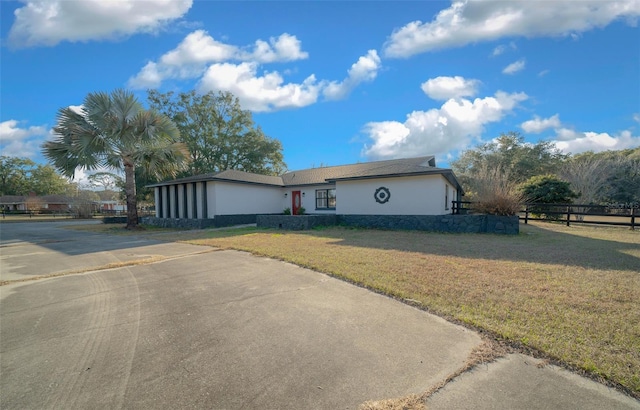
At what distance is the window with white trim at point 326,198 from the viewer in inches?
715

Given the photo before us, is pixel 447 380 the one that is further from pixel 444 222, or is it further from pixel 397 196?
pixel 397 196

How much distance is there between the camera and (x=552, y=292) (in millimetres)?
4320

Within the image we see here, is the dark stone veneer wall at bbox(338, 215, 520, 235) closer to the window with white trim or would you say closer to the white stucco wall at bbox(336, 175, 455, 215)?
the white stucco wall at bbox(336, 175, 455, 215)

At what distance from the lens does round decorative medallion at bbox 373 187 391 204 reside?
15.0 meters

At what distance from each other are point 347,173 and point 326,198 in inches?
90.7

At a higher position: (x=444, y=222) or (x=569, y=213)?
(x=569, y=213)

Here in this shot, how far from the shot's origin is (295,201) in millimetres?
20391

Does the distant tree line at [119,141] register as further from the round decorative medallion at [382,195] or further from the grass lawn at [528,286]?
the round decorative medallion at [382,195]

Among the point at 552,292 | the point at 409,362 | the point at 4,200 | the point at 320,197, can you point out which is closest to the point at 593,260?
the point at 552,292

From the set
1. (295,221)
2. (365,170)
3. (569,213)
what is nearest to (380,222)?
(365,170)

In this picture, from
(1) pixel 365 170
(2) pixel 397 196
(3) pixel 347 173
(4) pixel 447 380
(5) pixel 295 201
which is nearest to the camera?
(4) pixel 447 380

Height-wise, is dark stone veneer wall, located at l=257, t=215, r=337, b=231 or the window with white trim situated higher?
the window with white trim

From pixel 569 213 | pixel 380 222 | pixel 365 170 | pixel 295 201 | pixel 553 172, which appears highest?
pixel 553 172

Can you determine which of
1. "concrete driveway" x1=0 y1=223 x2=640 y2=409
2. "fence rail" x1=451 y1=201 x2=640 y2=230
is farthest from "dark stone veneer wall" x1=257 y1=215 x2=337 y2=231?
"concrete driveway" x1=0 y1=223 x2=640 y2=409
